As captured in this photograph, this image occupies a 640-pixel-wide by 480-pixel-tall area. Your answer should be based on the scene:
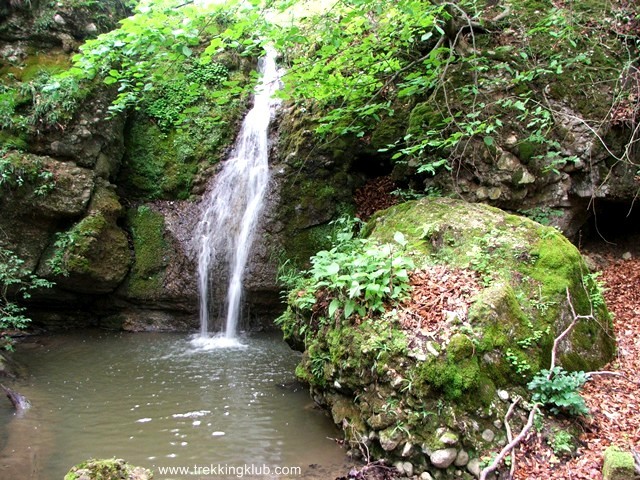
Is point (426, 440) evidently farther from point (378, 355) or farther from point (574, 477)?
point (574, 477)

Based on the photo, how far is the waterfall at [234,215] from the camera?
8586 mm

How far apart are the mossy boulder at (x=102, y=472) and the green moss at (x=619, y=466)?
124 inches

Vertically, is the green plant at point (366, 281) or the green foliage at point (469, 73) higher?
the green foliage at point (469, 73)

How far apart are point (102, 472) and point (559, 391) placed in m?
3.59

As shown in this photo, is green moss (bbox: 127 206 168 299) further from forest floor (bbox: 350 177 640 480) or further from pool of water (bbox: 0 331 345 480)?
forest floor (bbox: 350 177 640 480)

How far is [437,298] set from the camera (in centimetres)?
434

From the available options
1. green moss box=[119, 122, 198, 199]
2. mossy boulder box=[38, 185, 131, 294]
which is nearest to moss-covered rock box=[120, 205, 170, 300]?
mossy boulder box=[38, 185, 131, 294]

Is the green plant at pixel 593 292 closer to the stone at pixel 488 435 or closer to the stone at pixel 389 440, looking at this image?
the stone at pixel 488 435

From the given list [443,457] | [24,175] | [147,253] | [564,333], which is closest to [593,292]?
[564,333]

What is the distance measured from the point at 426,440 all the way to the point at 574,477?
107cm

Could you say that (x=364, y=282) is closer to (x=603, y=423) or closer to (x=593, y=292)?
(x=603, y=423)

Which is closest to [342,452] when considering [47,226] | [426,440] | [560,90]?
[426,440]

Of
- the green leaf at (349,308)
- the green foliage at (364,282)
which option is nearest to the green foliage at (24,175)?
the green foliage at (364,282)

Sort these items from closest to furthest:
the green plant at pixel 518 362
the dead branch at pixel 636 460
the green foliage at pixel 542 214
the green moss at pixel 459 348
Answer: the dead branch at pixel 636 460 → the green moss at pixel 459 348 → the green plant at pixel 518 362 → the green foliage at pixel 542 214
